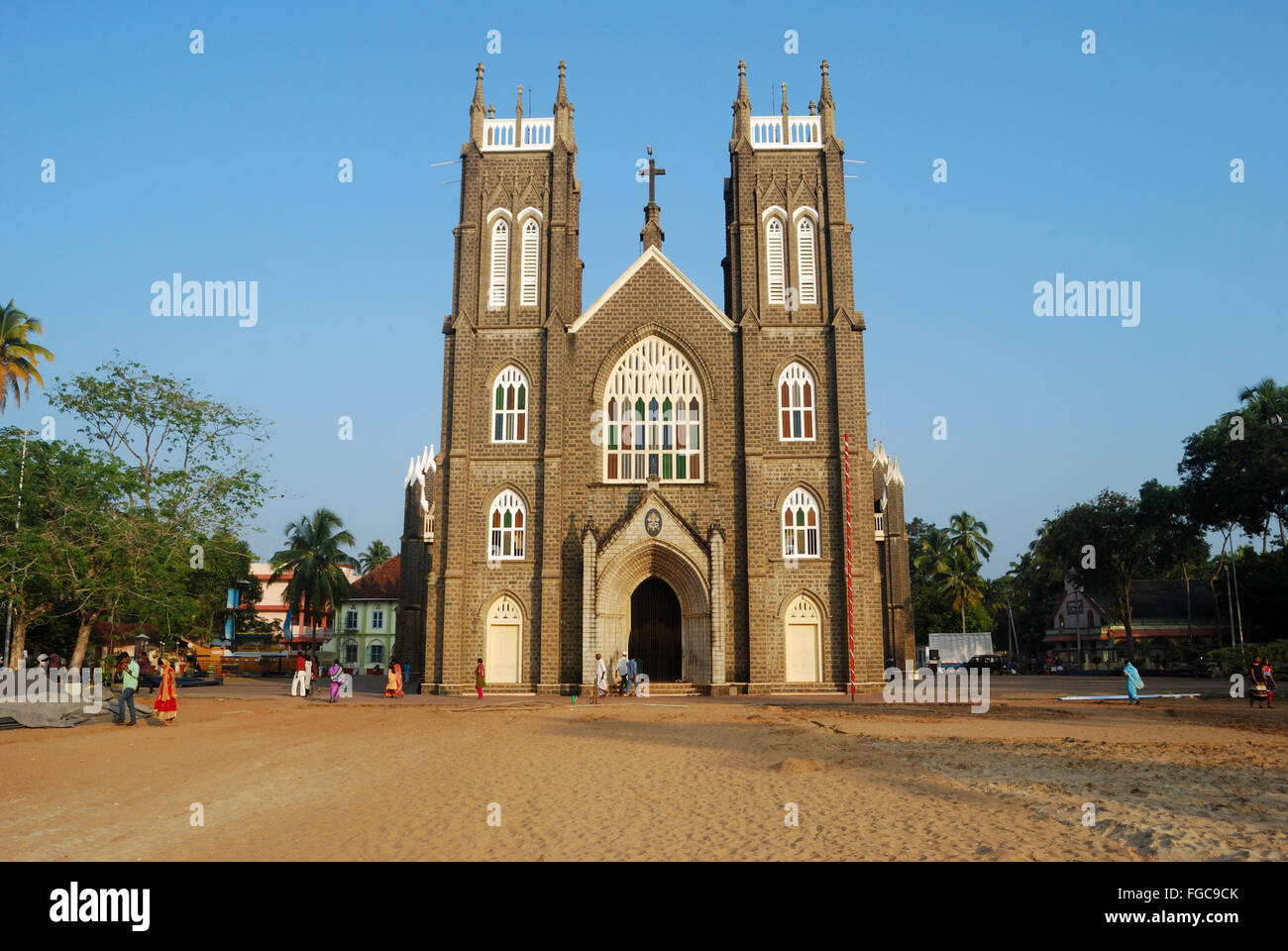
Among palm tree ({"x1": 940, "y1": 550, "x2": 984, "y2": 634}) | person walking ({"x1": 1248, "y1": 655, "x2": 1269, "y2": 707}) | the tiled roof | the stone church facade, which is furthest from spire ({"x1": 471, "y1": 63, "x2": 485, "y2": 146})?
palm tree ({"x1": 940, "y1": 550, "x2": 984, "y2": 634})

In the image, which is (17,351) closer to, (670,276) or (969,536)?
(670,276)

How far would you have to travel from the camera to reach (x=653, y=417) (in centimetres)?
3262

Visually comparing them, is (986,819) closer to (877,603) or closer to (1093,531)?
(877,603)

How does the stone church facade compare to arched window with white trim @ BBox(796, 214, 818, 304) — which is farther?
arched window with white trim @ BBox(796, 214, 818, 304)

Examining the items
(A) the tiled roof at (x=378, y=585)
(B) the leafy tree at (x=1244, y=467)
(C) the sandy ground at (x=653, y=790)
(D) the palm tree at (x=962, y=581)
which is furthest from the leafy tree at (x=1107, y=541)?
(A) the tiled roof at (x=378, y=585)

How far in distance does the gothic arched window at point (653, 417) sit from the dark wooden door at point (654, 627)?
4020 millimetres

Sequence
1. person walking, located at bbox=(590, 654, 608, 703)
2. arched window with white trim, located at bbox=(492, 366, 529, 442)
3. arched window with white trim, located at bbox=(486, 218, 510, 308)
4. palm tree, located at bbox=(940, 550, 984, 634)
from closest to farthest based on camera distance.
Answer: person walking, located at bbox=(590, 654, 608, 703) < arched window with white trim, located at bbox=(492, 366, 529, 442) < arched window with white trim, located at bbox=(486, 218, 510, 308) < palm tree, located at bbox=(940, 550, 984, 634)

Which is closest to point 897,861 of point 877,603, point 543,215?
point 877,603

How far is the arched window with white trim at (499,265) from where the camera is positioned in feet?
109

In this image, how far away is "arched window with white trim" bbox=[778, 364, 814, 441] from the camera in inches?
1268

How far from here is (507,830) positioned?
9.41 metres

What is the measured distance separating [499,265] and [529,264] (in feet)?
3.42

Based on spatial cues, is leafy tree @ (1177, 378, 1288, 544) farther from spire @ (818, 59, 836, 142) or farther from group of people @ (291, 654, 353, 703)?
group of people @ (291, 654, 353, 703)
